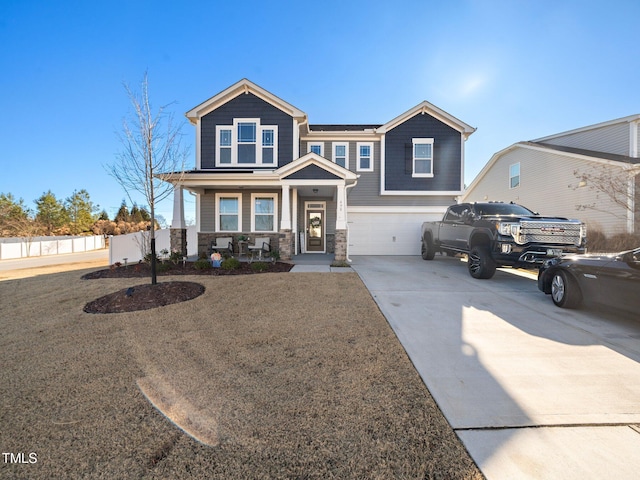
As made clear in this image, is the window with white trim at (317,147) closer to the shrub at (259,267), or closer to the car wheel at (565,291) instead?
the shrub at (259,267)

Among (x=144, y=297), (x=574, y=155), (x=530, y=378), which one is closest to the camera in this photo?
(x=530, y=378)

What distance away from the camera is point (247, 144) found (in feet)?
40.2

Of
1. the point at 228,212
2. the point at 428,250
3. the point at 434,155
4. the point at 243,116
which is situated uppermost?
the point at 243,116

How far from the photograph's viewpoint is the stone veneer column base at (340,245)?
10.1 m

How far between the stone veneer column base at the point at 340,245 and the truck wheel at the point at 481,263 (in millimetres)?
4121

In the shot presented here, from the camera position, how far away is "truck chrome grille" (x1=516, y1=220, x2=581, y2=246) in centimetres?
688

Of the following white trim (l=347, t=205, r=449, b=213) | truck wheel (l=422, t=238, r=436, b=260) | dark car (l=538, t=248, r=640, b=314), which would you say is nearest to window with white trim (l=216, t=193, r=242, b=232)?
white trim (l=347, t=205, r=449, b=213)

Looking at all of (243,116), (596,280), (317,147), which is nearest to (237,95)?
(243,116)

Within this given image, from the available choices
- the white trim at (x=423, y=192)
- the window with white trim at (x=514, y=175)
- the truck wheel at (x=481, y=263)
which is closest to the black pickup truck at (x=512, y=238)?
the truck wheel at (x=481, y=263)

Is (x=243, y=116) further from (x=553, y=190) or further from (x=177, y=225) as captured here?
(x=553, y=190)

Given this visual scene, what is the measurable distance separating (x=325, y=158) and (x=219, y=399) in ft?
33.2

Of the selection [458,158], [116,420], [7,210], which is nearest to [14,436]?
[116,420]

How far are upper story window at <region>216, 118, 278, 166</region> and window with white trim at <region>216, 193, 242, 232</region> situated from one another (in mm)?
1487

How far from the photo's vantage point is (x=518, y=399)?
2656mm
